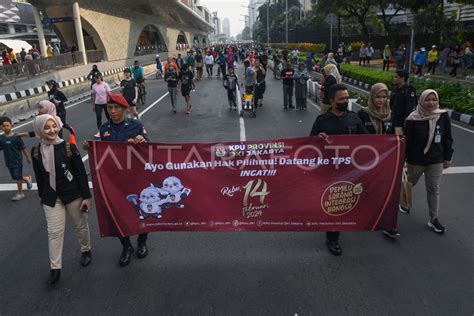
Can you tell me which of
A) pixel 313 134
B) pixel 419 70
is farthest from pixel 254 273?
pixel 419 70

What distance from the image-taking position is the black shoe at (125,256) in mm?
4176

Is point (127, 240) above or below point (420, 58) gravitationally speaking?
below

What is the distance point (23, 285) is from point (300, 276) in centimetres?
284

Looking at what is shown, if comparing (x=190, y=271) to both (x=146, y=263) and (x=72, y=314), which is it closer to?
(x=146, y=263)

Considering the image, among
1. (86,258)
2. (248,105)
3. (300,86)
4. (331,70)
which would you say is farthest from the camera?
Answer: (300,86)

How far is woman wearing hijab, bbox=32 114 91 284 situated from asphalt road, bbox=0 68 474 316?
46 cm

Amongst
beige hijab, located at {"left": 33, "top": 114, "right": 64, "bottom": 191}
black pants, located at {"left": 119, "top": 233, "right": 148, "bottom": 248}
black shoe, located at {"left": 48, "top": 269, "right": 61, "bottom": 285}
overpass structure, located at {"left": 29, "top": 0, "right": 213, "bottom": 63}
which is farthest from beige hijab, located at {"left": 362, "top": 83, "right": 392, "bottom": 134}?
overpass structure, located at {"left": 29, "top": 0, "right": 213, "bottom": 63}

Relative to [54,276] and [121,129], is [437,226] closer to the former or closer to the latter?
[121,129]

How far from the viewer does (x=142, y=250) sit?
4359 millimetres

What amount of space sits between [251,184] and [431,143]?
225cm

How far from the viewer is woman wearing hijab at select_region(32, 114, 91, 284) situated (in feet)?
12.3

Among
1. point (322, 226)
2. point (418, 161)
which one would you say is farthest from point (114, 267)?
point (418, 161)

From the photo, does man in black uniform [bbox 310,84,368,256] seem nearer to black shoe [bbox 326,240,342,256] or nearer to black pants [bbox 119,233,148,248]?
black shoe [bbox 326,240,342,256]

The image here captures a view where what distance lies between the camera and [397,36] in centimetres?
3747
